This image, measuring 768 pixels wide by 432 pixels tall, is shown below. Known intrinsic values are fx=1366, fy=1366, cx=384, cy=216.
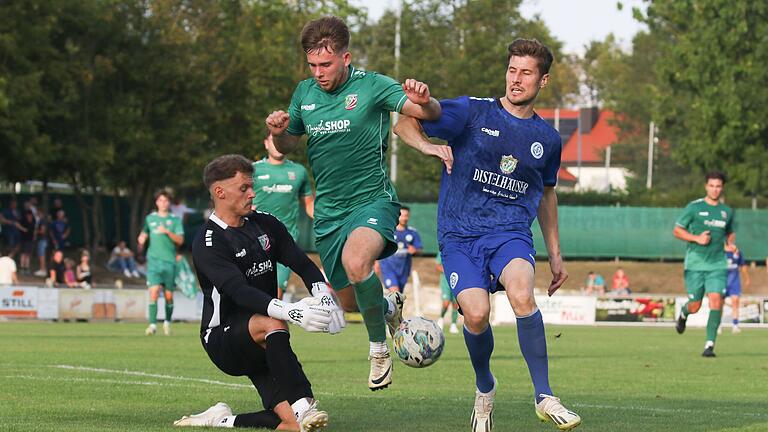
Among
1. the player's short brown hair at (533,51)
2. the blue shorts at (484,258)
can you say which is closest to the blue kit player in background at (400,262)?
the blue shorts at (484,258)

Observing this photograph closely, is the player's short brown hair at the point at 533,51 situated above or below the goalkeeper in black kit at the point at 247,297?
above

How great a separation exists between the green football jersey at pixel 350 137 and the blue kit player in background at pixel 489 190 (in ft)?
2.14

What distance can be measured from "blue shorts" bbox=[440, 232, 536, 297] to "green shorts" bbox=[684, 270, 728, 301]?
33.8ft

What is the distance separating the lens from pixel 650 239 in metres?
48.5

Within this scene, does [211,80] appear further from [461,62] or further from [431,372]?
[431,372]

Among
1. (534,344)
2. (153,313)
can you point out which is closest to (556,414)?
(534,344)

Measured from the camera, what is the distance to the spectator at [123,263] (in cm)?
4147

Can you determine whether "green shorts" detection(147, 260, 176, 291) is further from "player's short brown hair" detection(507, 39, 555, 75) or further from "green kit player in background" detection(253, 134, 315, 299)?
"player's short brown hair" detection(507, 39, 555, 75)

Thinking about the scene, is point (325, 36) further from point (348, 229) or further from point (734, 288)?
point (734, 288)

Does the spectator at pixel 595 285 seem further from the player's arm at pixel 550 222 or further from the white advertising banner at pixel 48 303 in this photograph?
the player's arm at pixel 550 222

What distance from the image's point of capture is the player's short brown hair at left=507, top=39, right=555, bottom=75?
883 cm

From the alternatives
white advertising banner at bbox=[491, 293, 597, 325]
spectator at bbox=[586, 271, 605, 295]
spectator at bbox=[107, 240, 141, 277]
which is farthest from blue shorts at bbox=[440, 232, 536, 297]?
spectator at bbox=[107, 240, 141, 277]

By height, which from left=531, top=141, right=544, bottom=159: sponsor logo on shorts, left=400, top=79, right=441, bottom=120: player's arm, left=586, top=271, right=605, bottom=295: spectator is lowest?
left=586, top=271, right=605, bottom=295: spectator

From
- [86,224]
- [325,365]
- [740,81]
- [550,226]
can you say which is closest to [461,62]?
[740,81]
